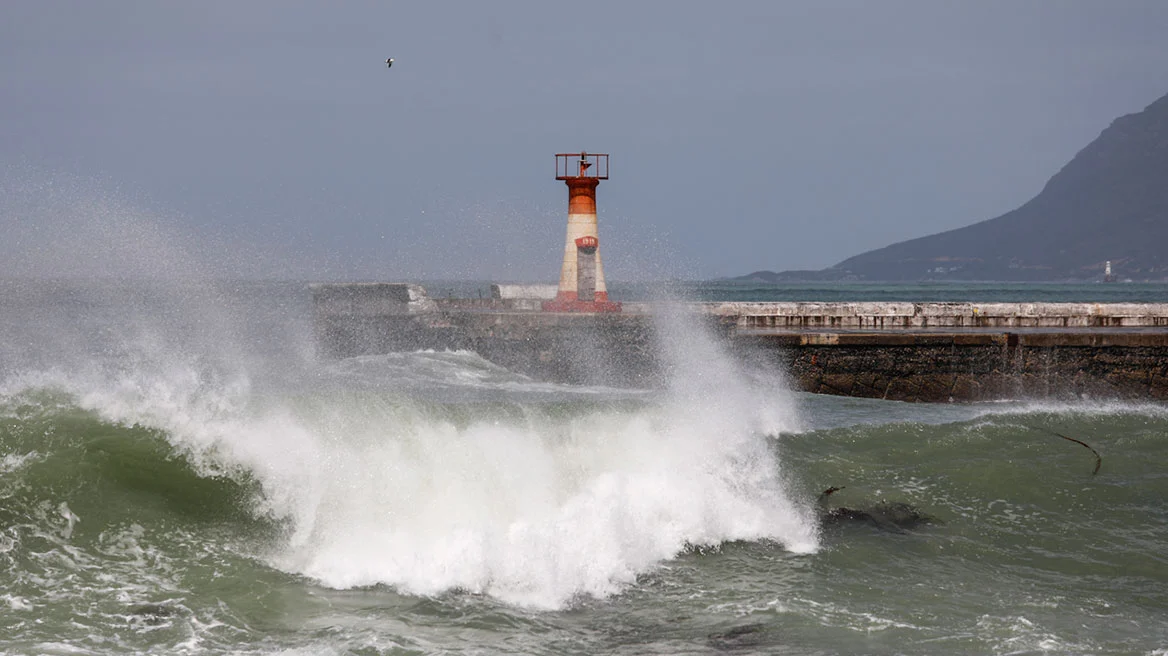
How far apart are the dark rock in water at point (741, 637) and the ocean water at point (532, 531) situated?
17 millimetres

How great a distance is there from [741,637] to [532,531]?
1.72m

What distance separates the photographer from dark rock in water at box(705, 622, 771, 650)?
5.72 metres

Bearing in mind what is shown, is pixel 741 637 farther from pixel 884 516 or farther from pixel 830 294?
pixel 830 294

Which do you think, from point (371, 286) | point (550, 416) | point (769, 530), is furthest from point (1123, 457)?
point (371, 286)

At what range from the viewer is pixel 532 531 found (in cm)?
710

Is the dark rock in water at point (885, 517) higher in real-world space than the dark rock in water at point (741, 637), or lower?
higher

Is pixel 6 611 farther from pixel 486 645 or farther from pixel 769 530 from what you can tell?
pixel 769 530

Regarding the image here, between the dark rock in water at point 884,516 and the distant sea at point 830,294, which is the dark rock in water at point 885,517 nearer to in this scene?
the dark rock in water at point 884,516

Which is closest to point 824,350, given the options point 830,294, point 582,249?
point 582,249

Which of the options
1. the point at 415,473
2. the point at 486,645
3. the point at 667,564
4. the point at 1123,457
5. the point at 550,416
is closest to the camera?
the point at 486,645

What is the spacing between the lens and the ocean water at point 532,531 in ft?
19.3

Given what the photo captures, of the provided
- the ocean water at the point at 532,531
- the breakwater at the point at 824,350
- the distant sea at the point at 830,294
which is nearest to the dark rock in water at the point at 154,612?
the ocean water at the point at 532,531

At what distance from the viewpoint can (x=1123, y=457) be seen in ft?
35.5

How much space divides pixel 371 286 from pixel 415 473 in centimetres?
1452
